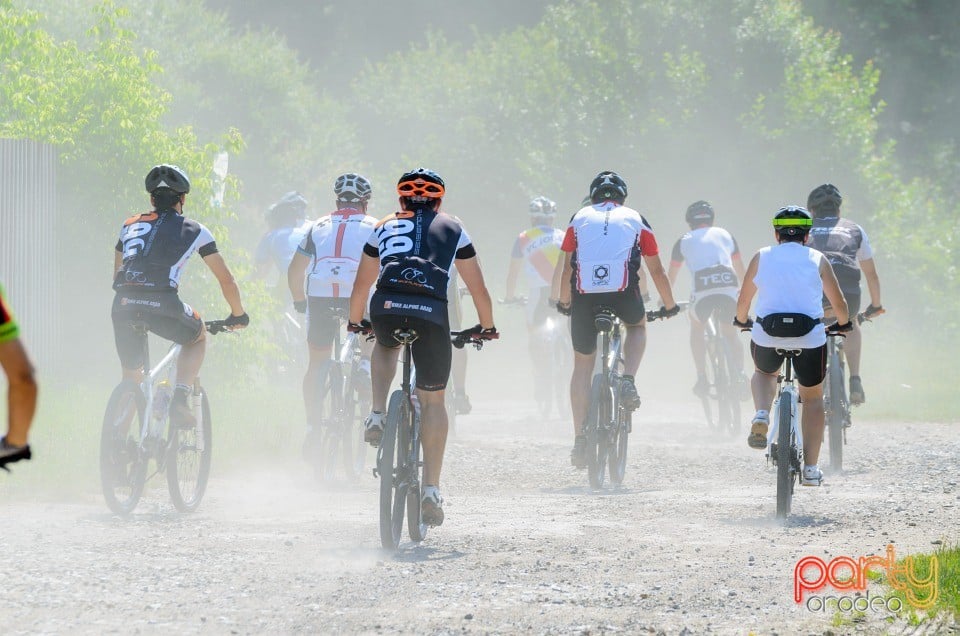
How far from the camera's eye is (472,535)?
28.6 feet

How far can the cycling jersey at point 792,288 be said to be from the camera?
30.7ft

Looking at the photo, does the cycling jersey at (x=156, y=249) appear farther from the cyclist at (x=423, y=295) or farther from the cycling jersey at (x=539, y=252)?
the cycling jersey at (x=539, y=252)

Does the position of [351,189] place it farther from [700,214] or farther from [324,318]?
[700,214]

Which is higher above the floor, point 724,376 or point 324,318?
point 324,318

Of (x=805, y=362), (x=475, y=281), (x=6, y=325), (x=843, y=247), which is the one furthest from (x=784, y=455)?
(x=6, y=325)

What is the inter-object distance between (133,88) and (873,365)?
1444 cm

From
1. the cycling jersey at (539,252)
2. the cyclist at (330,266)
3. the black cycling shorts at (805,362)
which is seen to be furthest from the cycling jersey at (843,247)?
the cycling jersey at (539,252)

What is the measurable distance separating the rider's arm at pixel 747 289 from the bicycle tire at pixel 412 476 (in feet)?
8.73

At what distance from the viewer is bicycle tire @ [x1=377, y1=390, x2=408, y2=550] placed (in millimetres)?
7875

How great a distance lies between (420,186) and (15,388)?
4.83 meters

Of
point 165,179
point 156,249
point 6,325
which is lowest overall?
point 6,325

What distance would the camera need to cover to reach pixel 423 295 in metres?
7.96

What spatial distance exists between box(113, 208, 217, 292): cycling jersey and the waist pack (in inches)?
141

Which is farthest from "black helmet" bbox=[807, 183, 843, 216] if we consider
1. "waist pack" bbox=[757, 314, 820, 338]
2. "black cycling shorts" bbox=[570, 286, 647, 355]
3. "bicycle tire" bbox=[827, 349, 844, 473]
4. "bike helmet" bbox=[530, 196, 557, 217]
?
"bike helmet" bbox=[530, 196, 557, 217]
